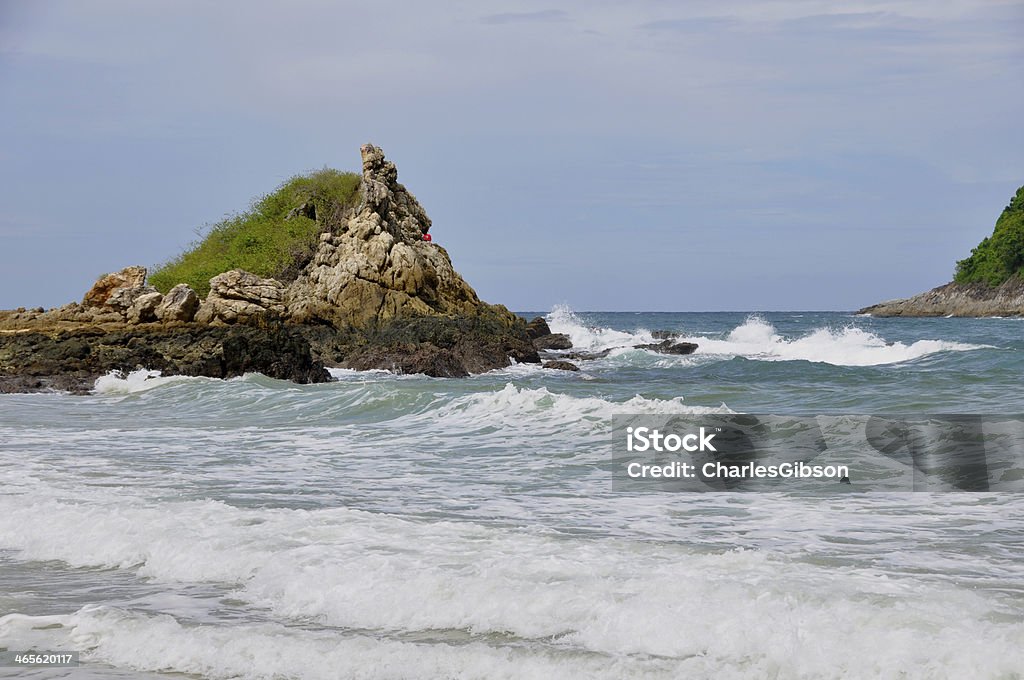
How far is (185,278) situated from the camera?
32.5 metres

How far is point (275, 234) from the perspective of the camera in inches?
1312

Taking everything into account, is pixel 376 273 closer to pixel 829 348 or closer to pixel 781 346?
pixel 829 348

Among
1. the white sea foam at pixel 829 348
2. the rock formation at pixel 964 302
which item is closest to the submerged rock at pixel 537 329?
the white sea foam at pixel 829 348

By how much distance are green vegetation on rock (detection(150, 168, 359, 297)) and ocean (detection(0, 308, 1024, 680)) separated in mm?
19661

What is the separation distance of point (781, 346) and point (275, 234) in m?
22.9

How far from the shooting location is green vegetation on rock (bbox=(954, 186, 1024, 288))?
94.7 meters

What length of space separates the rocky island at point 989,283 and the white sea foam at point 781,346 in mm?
51538

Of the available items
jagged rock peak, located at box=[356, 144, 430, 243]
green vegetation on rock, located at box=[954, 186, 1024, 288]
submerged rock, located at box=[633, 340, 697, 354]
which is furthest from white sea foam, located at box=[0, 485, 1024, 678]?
green vegetation on rock, located at box=[954, 186, 1024, 288]

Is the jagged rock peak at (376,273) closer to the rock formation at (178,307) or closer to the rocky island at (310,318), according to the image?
the rocky island at (310,318)

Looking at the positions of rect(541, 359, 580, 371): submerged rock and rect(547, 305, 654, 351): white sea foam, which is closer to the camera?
rect(541, 359, 580, 371): submerged rock

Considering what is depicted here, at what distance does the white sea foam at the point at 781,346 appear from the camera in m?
31.8

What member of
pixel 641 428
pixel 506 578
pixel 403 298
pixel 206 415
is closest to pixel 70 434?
pixel 206 415

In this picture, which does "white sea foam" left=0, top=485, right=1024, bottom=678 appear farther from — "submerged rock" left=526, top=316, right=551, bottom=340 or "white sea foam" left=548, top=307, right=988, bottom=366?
"submerged rock" left=526, top=316, right=551, bottom=340

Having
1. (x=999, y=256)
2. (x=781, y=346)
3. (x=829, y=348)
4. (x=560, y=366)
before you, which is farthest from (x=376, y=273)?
(x=999, y=256)
